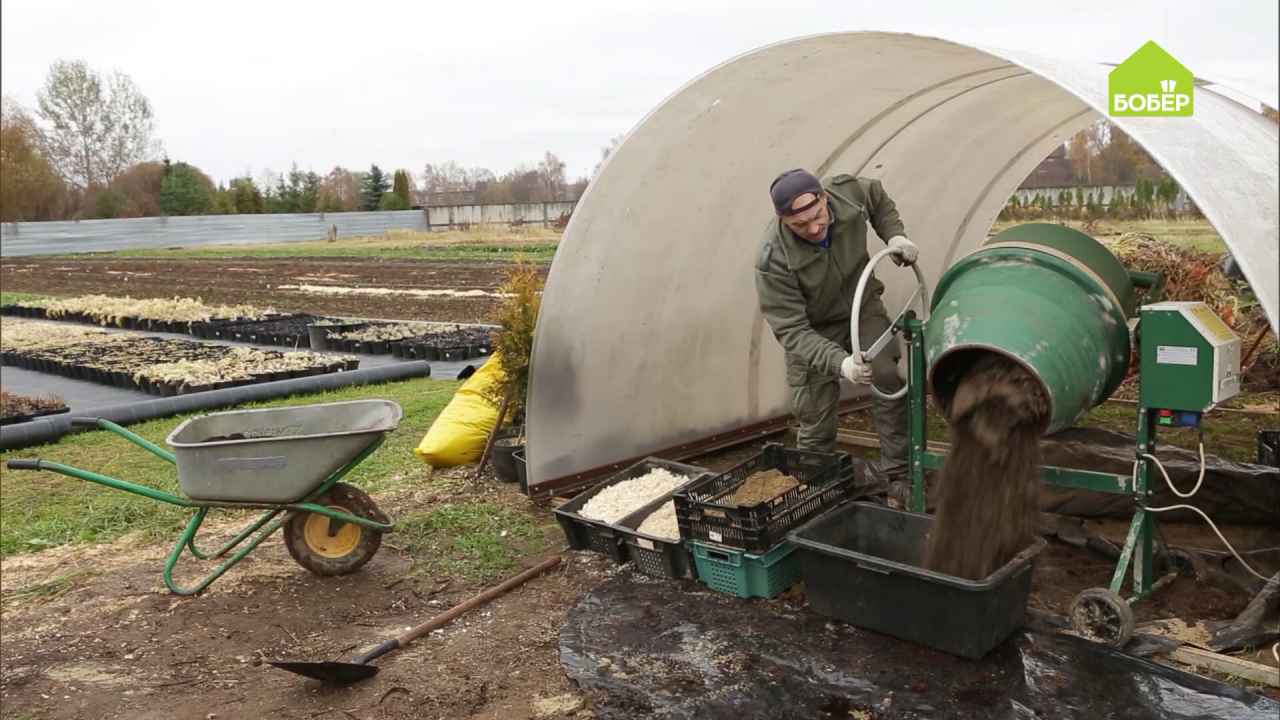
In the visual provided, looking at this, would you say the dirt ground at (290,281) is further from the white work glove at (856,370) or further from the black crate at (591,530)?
the white work glove at (856,370)

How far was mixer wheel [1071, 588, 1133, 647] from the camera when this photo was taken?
3648mm

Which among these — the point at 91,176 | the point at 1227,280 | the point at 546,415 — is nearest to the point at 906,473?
the point at 546,415

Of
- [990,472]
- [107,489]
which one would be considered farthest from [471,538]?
[107,489]

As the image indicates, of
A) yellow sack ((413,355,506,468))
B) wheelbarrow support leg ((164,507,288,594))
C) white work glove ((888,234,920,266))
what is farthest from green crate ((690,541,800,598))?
yellow sack ((413,355,506,468))

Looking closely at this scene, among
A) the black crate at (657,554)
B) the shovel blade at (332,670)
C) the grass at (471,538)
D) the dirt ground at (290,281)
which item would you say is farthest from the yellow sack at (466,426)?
the dirt ground at (290,281)

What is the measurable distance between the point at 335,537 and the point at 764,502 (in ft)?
7.07

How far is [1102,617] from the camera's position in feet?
12.2

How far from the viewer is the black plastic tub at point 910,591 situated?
357cm

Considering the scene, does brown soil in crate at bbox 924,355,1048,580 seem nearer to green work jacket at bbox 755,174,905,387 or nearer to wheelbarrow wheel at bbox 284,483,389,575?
green work jacket at bbox 755,174,905,387

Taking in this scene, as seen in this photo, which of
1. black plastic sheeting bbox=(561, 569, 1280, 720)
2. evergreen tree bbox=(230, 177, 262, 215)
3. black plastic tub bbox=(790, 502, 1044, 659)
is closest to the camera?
black plastic sheeting bbox=(561, 569, 1280, 720)

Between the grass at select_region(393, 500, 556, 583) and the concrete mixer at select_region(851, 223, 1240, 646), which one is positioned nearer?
the concrete mixer at select_region(851, 223, 1240, 646)

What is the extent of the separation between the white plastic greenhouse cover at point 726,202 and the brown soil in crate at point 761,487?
1362mm

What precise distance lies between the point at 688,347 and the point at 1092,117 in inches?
123

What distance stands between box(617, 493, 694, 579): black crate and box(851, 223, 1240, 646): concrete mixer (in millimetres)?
1243
